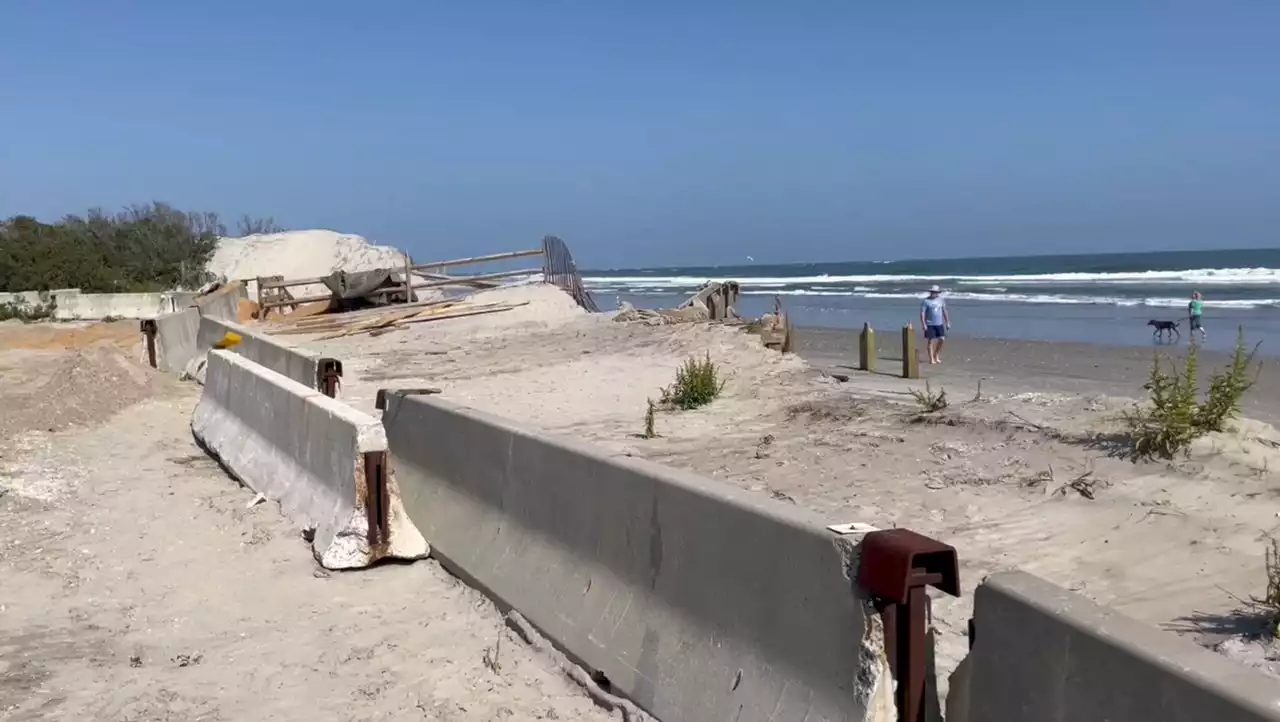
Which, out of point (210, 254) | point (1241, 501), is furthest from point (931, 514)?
point (210, 254)

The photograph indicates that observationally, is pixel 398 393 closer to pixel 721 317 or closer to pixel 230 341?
pixel 230 341

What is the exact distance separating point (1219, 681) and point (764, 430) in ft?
31.0

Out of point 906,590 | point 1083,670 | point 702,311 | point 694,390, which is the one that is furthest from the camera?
point 702,311

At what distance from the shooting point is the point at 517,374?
686 inches

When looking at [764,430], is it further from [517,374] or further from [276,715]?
[276,715]

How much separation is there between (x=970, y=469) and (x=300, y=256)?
44398 millimetres

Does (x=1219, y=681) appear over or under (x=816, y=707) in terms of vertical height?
over

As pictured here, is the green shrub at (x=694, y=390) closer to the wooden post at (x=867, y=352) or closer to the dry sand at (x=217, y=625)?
the dry sand at (x=217, y=625)

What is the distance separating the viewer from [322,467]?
769 centimetres

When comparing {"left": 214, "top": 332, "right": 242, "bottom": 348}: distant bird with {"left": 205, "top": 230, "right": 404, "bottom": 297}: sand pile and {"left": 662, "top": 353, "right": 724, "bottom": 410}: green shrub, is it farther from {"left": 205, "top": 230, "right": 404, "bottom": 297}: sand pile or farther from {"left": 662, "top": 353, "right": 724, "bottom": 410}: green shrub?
{"left": 205, "top": 230, "right": 404, "bottom": 297}: sand pile

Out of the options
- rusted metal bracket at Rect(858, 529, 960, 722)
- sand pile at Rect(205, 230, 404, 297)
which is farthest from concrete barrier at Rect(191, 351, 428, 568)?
sand pile at Rect(205, 230, 404, 297)

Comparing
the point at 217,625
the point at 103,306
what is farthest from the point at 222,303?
the point at 217,625

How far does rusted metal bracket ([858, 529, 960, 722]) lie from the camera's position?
128 inches

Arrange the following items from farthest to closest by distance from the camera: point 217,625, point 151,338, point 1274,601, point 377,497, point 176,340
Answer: point 176,340 → point 151,338 → point 377,497 → point 217,625 → point 1274,601
